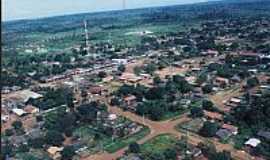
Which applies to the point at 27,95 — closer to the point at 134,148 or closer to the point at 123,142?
the point at 123,142

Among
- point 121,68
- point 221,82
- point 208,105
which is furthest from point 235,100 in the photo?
point 121,68

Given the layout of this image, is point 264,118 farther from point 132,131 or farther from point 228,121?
point 132,131

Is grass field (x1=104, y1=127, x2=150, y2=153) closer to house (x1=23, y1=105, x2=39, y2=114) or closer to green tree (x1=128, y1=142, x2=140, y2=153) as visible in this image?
green tree (x1=128, y1=142, x2=140, y2=153)

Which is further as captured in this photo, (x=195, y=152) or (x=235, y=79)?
(x=235, y=79)

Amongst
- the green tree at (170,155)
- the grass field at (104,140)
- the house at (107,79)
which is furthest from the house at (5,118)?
the green tree at (170,155)

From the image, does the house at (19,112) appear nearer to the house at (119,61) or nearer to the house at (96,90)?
the house at (96,90)

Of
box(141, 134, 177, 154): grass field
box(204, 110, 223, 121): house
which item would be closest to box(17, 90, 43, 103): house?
box(141, 134, 177, 154): grass field
